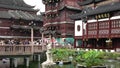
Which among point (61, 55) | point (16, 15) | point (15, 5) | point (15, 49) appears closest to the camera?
point (15, 49)

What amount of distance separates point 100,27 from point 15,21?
23100 millimetres

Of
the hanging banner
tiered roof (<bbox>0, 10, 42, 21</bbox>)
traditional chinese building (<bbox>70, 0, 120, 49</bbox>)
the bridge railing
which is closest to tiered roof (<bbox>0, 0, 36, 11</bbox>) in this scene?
tiered roof (<bbox>0, 10, 42, 21</bbox>)

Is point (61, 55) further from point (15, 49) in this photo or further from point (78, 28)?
point (78, 28)

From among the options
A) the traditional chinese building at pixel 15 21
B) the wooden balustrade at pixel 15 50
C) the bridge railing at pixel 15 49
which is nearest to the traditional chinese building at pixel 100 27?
the wooden balustrade at pixel 15 50

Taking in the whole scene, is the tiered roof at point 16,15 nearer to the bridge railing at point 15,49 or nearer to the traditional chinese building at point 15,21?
the traditional chinese building at point 15,21

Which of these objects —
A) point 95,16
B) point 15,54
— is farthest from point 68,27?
point 15,54

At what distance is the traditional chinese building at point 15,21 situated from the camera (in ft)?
182

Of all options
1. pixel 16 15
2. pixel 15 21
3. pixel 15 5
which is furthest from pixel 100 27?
pixel 15 5

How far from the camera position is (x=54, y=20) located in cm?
6303

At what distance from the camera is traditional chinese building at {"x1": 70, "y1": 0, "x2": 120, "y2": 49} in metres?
38.2

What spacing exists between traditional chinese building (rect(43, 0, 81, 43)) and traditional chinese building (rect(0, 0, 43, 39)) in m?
3.33

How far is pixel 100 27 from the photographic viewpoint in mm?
41000

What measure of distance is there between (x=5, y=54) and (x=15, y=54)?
1453 mm

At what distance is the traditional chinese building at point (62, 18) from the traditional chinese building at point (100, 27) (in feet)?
29.0
